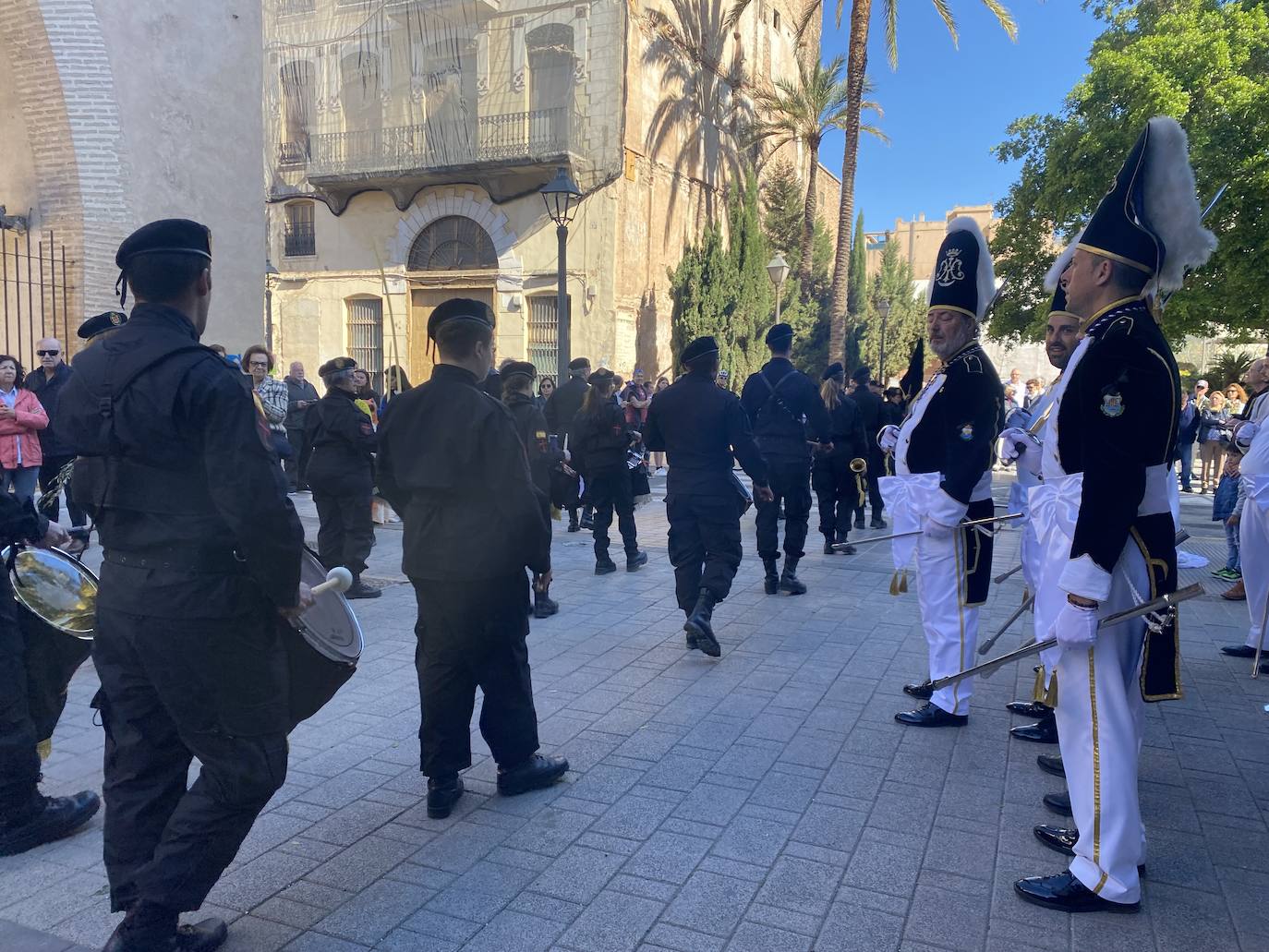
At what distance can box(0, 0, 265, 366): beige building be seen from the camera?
8539 mm

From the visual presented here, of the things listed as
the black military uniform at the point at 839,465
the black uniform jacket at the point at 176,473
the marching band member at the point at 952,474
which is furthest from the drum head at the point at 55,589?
the black military uniform at the point at 839,465

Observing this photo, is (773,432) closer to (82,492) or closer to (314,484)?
(314,484)

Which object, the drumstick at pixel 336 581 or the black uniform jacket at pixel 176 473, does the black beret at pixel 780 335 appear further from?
the black uniform jacket at pixel 176 473

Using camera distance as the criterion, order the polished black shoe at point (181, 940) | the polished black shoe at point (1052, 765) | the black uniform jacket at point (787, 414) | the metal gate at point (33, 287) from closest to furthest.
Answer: the polished black shoe at point (181, 940), the polished black shoe at point (1052, 765), the black uniform jacket at point (787, 414), the metal gate at point (33, 287)

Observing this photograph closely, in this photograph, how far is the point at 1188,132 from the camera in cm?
1592

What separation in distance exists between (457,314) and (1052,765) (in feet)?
10.9

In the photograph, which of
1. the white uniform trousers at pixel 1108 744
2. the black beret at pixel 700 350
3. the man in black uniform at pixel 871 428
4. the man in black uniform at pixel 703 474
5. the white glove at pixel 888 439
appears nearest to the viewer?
the white uniform trousers at pixel 1108 744

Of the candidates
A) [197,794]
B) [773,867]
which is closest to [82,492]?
[197,794]

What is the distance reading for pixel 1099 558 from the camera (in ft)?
9.64

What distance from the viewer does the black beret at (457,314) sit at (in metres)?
3.87

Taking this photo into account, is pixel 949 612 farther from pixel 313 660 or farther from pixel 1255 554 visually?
pixel 313 660

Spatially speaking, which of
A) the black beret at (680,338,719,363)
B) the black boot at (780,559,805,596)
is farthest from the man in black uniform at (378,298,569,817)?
→ the black boot at (780,559,805,596)

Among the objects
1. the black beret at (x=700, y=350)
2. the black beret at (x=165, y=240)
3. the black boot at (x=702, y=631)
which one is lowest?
the black boot at (x=702, y=631)

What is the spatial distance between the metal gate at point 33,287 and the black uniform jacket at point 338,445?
3507 mm
